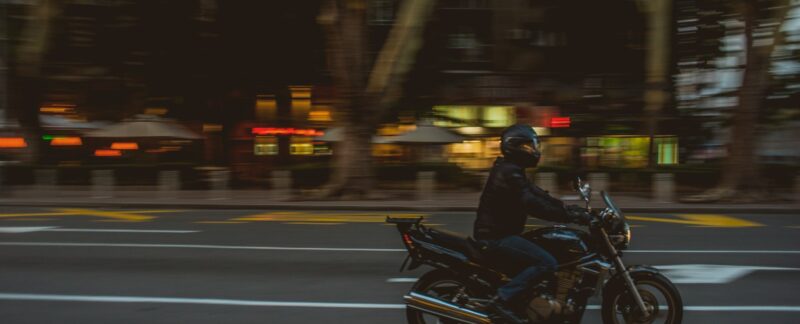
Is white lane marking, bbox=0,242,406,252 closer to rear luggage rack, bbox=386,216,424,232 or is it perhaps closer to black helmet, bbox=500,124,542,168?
rear luggage rack, bbox=386,216,424,232

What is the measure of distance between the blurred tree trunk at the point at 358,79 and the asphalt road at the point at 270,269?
563 cm

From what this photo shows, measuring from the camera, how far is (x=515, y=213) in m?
4.93

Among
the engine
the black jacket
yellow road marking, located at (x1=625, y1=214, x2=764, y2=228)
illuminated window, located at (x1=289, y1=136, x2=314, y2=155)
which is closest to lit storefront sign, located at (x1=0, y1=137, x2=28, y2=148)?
illuminated window, located at (x1=289, y1=136, x2=314, y2=155)

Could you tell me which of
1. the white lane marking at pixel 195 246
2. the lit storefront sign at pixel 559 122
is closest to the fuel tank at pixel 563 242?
the white lane marking at pixel 195 246

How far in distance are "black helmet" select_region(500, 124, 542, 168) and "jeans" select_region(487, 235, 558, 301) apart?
556 millimetres

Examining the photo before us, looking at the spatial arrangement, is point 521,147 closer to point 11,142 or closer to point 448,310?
point 448,310

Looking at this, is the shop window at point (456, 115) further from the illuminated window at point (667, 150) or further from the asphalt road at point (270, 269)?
the asphalt road at point (270, 269)

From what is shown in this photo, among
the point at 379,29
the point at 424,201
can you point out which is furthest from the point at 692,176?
the point at 379,29

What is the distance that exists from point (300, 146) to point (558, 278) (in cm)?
3081

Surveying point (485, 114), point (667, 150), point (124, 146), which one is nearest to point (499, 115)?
point (485, 114)

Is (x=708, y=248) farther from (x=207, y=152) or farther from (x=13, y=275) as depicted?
(x=207, y=152)

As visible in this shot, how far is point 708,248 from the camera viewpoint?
33.4 ft

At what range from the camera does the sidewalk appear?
17484mm

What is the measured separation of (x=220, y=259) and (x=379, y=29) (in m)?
28.0
